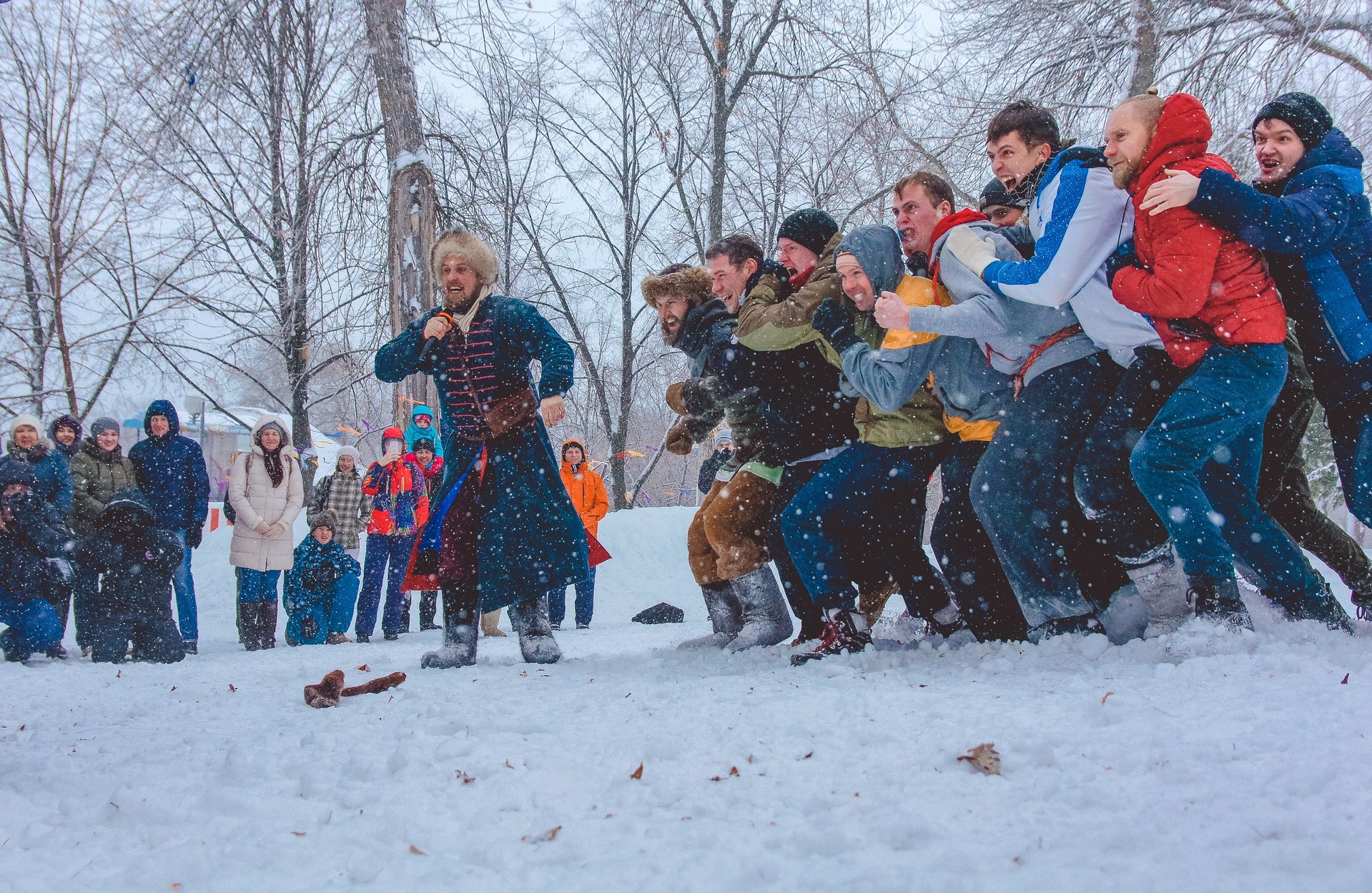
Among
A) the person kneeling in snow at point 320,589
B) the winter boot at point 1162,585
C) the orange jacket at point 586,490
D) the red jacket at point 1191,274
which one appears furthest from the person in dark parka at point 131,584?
the red jacket at point 1191,274

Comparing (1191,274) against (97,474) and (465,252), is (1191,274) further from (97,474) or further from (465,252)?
(97,474)

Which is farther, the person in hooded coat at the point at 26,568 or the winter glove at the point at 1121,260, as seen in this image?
the person in hooded coat at the point at 26,568

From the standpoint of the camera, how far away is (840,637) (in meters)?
3.29

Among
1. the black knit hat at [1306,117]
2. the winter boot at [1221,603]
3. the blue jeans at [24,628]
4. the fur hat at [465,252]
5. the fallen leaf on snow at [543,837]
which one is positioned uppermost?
the fur hat at [465,252]

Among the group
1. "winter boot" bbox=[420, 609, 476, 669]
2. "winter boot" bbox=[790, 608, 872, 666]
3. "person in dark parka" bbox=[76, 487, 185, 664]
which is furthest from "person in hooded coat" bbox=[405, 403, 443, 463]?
"winter boot" bbox=[790, 608, 872, 666]

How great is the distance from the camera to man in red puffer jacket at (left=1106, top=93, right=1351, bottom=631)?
2596 millimetres

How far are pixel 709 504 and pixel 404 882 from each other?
2.62m

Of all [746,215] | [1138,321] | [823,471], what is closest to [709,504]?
[823,471]

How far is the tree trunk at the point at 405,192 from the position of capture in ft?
25.3

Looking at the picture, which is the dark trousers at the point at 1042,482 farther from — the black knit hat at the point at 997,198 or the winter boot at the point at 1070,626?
the black knit hat at the point at 997,198

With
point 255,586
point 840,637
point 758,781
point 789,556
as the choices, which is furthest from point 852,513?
point 255,586

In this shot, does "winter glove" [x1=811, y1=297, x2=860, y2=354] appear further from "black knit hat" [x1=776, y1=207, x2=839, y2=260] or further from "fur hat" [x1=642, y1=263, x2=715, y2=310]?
"fur hat" [x1=642, y1=263, x2=715, y2=310]

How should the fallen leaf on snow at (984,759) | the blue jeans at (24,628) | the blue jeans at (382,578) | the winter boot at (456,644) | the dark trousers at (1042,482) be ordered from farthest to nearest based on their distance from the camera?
1. the blue jeans at (382,578)
2. the blue jeans at (24,628)
3. the winter boot at (456,644)
4. the dark trousers at (1042,482)
5. the fallen leaf on snow at (984,759)

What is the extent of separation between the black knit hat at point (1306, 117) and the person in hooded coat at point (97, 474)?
7.19 meters
